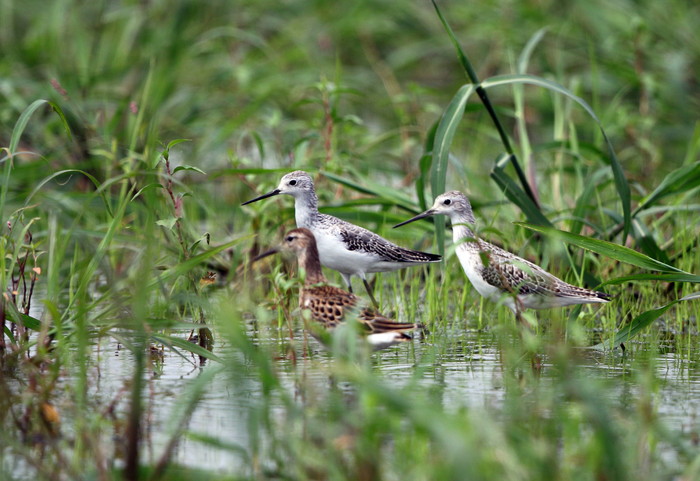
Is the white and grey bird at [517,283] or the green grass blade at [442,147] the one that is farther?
the green grass blade at [442,147]

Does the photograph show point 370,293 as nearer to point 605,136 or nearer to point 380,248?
point 380,248

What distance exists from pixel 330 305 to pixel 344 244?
6.04 ft

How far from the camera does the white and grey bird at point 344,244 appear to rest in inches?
294

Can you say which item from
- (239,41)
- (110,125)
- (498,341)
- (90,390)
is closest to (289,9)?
(239,41)

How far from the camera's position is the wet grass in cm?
391

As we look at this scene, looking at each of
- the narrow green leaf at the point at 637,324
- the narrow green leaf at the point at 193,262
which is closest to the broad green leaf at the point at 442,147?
the narrow green leaf at the point at 637,324

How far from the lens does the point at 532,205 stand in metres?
7.17

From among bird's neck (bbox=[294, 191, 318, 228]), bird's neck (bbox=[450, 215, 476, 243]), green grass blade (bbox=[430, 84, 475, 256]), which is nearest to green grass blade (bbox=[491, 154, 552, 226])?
A: bird's neck (bbox=[450, 215, 476, 243])

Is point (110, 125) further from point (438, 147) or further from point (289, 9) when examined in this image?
point (289, 9)

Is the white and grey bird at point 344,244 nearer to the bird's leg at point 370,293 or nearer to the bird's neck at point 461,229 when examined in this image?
the bird's leg at point 370,293

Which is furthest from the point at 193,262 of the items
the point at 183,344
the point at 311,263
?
the point at 311,263

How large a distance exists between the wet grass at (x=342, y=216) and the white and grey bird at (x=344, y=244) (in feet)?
0.53

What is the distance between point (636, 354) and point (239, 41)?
31.6 feet

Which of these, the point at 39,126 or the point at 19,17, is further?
the point at 19,17
